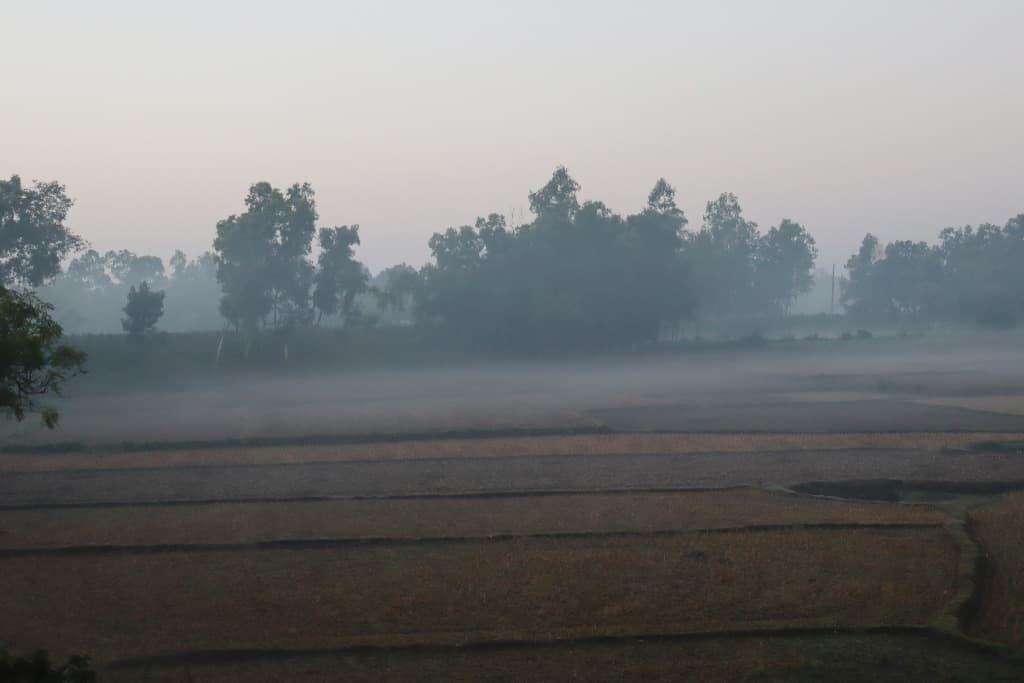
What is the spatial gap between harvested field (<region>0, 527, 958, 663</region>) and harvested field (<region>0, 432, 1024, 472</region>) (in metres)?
12.4

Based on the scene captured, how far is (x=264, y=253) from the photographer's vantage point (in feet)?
250

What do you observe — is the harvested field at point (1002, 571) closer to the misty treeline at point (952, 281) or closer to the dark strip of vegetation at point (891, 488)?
the dark strip of vegetation at point (891, 488)

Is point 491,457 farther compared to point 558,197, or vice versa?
point 558,197

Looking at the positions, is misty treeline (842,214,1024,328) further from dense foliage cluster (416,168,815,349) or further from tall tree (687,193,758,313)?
dense foliage cluster (416,168,815,349)

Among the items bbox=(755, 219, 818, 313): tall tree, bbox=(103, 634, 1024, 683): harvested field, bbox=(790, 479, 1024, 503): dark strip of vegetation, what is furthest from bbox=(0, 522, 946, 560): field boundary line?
bbox=(755, 219, 818, 313): tall tree

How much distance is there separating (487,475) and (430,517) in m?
5.91

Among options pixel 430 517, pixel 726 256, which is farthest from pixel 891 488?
pixel 726 256

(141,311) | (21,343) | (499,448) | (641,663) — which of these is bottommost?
(641,663)

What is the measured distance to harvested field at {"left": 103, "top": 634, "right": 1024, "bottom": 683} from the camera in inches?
488

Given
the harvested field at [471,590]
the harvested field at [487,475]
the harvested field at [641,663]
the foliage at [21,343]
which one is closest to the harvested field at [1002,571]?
the harvested field at [471,590]

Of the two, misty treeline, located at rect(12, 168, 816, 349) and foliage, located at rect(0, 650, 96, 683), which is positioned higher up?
misty treeline, located at rect(12, 168, 816, 349)

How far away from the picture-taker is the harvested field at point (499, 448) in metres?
31.8

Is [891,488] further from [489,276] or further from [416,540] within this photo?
[489,276]

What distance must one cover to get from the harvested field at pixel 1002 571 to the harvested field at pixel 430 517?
1285mm
